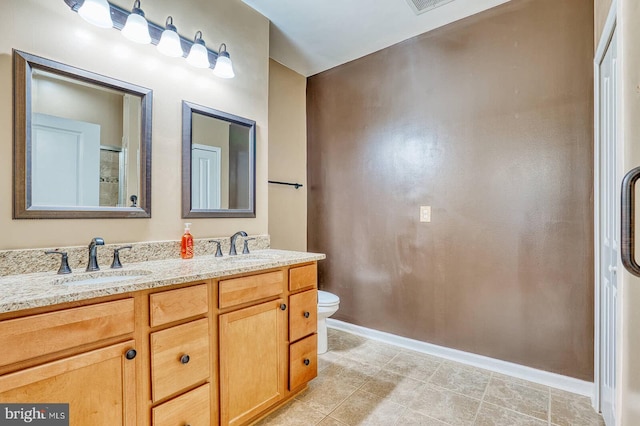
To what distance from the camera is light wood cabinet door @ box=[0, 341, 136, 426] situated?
2.99 ft

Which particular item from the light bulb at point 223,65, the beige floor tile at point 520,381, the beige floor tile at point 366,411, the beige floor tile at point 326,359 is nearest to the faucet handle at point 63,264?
the light bulb at point 223,65

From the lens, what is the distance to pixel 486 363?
7.10 feet

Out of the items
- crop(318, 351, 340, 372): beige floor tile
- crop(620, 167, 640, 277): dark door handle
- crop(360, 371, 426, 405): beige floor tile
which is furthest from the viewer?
crop(318, 351, 340, 372): beige floor tile

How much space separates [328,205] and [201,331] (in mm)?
1875

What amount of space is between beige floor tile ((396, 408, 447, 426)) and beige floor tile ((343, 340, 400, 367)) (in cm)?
56

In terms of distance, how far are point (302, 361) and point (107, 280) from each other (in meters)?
1.08

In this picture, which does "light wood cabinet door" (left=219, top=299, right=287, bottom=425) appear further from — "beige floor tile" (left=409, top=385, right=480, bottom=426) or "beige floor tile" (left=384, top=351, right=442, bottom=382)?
"beige floor tile" (left=384, top=351, right=442, bottom=382)

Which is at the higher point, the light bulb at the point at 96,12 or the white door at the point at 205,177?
the light bulb at the point at 96,12

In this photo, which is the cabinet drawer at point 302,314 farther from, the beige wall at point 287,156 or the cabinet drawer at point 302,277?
the beige wall at point 287,156

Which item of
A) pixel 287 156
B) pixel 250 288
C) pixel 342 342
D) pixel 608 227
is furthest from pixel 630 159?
pixel 287 156

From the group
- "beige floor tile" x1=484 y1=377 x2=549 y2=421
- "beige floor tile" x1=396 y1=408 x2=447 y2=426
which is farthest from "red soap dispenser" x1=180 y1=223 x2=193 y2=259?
"beige floor tile" x1=484 y1=377 x2=549 y2=421

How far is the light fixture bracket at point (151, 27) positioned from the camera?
55.9 inches

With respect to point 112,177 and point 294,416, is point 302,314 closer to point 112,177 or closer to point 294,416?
point 294,416

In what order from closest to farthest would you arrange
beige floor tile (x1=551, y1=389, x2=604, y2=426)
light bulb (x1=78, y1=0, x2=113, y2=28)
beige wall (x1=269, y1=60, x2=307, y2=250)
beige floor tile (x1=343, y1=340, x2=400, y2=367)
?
light bulb (x1=78, y1=0, x2=113, y2=28) < beige floor tile (x1=551, y1=389, x2=604, y2=426) < beige floor tile (x1=343, y1=340, x2=400, y2=367) < beige wall (x1=269, y1=60, x2=307, y2=250)
